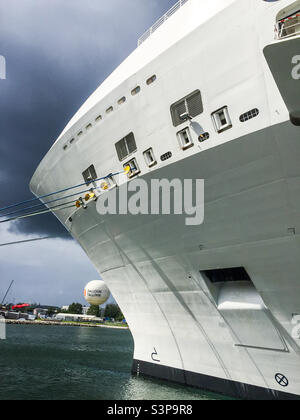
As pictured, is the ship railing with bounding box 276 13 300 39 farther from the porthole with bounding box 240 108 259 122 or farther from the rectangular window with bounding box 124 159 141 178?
the rectangular window with bounding box 124 159 141 178

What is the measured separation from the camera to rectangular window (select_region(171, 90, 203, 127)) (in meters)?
7.56

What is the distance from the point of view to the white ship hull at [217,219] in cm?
667

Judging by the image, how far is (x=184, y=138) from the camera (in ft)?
26.2

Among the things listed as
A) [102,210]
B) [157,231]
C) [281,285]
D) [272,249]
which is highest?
[102,210]

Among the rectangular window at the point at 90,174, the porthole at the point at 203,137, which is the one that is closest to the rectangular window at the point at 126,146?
the rectangular window at the point at 90,174

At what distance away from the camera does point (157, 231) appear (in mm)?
9656

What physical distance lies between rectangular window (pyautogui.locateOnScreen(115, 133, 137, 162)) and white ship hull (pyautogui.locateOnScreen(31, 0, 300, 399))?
7.1 inches

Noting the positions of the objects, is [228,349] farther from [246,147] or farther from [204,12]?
[204,12]

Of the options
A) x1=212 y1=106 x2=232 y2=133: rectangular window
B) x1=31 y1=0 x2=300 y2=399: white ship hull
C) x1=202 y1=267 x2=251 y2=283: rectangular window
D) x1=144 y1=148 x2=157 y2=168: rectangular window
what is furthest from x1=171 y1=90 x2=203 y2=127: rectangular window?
x1=202 y1=267 x2=251 y2=283: rectangular window

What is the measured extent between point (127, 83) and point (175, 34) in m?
1.69

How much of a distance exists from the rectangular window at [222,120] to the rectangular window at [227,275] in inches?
141

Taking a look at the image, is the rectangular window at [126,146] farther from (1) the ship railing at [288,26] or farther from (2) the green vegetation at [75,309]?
(2) the green vegetation at [75,309]

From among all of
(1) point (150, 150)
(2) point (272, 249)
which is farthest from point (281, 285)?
(1) point (150, 150)

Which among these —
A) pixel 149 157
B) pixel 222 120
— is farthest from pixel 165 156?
pixel 222 120
